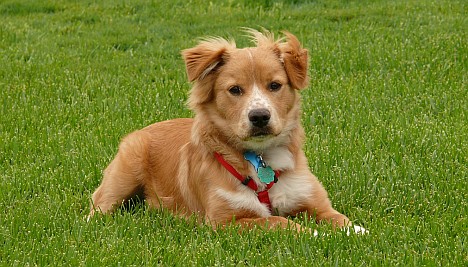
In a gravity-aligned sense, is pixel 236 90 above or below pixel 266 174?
above

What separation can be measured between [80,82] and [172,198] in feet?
13.2

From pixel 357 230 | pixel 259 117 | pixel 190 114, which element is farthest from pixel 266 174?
pixel 190 114

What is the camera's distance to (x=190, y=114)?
8.80 metres

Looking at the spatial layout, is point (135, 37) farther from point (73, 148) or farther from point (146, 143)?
point (146, 143)

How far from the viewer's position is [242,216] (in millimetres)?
5871

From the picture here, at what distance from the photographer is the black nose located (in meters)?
5.68

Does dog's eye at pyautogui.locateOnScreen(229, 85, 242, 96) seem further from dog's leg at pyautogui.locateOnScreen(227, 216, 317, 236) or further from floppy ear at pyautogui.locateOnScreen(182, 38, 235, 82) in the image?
dog's leg at pyautogui.locateOnScreen(227, 216, 317, 236)

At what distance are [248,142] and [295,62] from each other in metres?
0.65

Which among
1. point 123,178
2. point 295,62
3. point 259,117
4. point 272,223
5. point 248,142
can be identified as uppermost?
point 295,62

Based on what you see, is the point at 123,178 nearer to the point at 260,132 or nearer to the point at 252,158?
the point at 252,158

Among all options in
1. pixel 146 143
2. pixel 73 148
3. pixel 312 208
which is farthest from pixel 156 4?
pixel 312 208

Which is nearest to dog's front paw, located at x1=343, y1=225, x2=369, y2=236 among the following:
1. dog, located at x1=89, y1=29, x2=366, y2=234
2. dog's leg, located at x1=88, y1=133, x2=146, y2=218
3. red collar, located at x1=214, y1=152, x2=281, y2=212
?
dog, located at x1=89, y1=29, x2=366, y2=234

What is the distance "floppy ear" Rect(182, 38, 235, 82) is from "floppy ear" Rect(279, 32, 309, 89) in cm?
43

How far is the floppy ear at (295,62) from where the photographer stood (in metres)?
6.04
